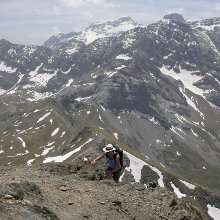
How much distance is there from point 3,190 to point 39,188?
14.9 feet

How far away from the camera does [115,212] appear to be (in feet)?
90.2

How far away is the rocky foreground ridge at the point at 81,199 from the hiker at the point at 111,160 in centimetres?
81

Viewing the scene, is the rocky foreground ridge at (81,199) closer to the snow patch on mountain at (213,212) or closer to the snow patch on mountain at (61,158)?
the snow patch on mountain at (61,158)

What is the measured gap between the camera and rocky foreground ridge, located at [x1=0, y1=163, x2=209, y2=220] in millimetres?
23469

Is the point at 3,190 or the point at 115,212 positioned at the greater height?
the point at 3,190

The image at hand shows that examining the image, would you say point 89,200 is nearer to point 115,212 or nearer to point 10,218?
point 115,212

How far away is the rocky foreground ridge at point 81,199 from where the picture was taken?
2347 centimetres

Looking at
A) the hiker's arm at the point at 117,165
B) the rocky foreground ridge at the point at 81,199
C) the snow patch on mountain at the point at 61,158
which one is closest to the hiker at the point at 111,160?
the hiker's arm at the point at 117,165

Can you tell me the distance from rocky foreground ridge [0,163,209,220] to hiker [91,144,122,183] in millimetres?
814

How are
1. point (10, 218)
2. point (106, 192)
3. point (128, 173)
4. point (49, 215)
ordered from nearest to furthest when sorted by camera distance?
point (10, 218) < point (49, 215) < point (106, 192) < point (128, 173)

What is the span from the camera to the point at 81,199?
28.2 m

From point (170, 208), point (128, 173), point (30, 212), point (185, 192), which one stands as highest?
point (30, 212)

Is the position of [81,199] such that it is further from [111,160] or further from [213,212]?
[213,212]

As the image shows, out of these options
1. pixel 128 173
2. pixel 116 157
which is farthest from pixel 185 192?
pixel 116 157
